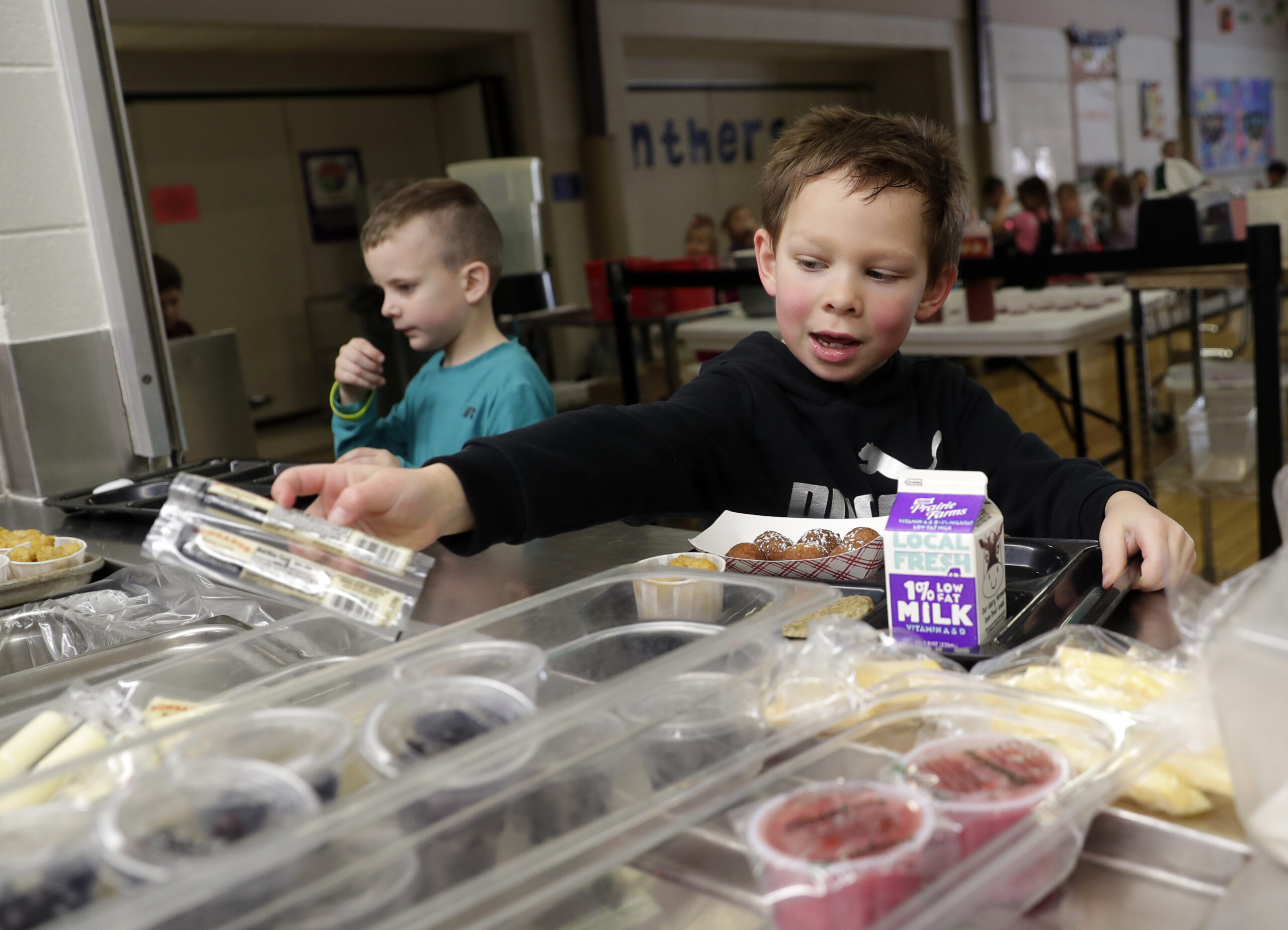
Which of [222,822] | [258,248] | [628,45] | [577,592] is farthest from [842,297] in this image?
[628,45]

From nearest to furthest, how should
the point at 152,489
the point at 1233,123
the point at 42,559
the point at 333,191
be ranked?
1. the point at 42,559
2. the point at 152,489
3. the point at 333,191
4. the point at 1233,123

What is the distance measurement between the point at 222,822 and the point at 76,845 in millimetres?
64

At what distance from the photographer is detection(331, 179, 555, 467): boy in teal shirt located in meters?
2.02

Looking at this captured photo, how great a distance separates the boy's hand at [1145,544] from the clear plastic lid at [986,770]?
0.42 meters

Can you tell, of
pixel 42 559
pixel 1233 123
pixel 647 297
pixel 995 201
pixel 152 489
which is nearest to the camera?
pixel 42 559

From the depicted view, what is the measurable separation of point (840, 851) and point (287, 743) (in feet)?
0.98

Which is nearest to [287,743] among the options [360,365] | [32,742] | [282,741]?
[282,741]

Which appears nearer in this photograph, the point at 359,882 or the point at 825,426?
the point at 359,882

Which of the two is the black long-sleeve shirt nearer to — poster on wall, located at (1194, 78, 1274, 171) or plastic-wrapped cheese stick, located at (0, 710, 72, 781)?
plastic-wrapped cheese stick, located at (0, 710, 72, 781)

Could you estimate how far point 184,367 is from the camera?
10.2ft

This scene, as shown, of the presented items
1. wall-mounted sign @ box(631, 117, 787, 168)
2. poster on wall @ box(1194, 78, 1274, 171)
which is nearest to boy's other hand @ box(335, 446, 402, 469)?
wall-mounted sign @ box(631, 117, 787, 168)

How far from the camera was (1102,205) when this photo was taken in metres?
9.05

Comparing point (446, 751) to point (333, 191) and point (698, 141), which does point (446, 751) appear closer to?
point (333, 191)

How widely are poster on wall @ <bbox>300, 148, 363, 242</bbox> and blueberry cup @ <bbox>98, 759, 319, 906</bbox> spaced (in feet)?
24.4
